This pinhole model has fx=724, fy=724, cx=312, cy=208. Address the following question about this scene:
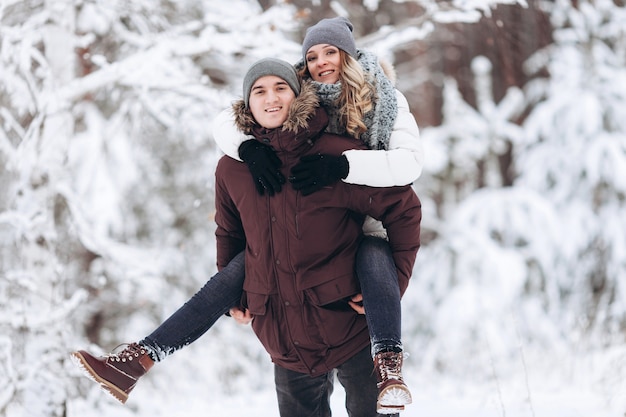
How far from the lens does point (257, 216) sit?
2.64 meters

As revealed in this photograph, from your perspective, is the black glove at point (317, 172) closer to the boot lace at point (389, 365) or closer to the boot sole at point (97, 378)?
the boot lace at point (389, 365)

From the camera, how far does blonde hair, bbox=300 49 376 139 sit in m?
2.62

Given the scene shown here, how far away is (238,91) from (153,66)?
46.6 inches

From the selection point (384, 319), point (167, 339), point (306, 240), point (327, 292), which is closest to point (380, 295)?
point (384, 319)

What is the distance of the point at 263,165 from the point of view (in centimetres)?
254

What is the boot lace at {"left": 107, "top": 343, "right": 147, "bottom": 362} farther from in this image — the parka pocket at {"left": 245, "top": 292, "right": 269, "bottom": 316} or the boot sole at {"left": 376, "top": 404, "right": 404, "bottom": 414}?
the boot sole at {"left": 376, "top": 404, "right": 404, "bottom": 414}

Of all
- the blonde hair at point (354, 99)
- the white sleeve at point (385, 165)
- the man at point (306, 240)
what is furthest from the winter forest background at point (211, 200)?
the blonde hair at point (354, 99)

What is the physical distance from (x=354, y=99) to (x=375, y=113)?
96 mm

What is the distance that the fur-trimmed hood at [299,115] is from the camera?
2533 millimetres

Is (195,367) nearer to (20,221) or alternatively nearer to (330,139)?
(20,221)

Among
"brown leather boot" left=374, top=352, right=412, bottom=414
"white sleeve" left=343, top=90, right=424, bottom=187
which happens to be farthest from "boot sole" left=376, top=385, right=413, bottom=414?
"white sleeve" left=343, top=90, right=424, bottom=187

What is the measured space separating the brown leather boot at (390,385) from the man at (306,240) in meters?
0.26

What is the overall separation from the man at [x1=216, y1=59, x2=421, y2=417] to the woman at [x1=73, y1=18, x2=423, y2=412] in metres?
0.05

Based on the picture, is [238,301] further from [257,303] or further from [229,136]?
[229,136]
